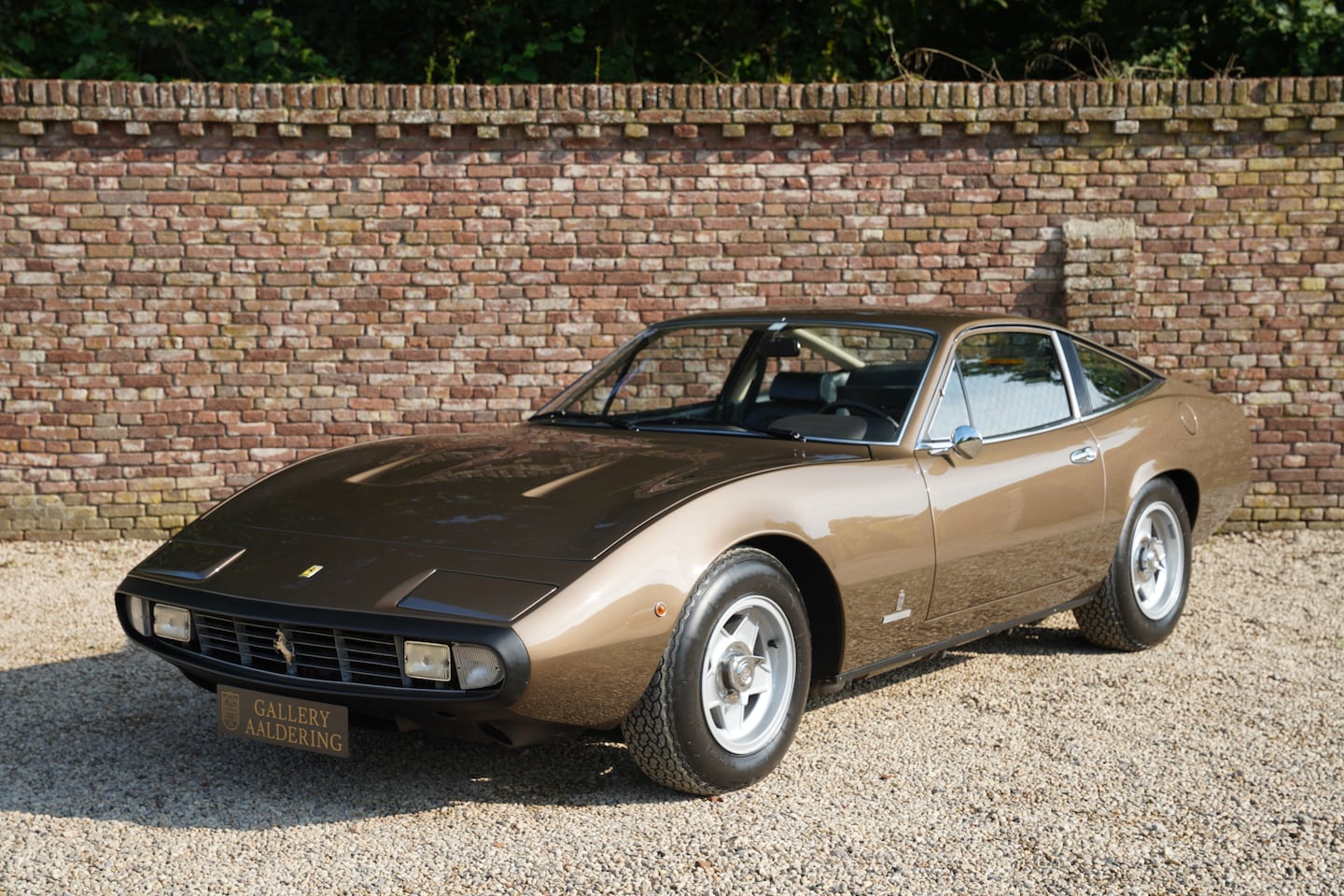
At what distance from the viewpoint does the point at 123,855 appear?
144 inches

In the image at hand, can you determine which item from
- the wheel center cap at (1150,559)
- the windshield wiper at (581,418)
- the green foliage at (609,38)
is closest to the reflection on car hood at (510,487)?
the windshield wiper at (581,418)

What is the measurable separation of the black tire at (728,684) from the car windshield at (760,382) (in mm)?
863

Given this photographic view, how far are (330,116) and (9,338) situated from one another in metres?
2.40

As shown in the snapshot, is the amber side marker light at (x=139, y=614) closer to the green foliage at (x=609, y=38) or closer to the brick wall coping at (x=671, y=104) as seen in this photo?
the brick wall coping at (x=671, y=104)

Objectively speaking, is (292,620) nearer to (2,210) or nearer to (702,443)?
(702,443)

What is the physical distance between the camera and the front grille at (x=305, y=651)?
12.1 feet

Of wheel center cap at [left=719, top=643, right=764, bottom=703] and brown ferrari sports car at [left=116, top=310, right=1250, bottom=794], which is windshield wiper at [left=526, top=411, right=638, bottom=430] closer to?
brown ferrari sports car at [left=116, top=310, right=1250, bottom=794]

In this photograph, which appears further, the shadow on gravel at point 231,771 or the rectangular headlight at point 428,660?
the shadow on gravel at point 231,771

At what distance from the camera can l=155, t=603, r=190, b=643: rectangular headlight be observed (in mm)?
4043

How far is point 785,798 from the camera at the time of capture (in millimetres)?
4125

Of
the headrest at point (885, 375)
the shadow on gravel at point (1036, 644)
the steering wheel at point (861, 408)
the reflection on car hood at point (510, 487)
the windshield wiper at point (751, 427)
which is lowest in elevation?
the shadow on gravel at point (1036, 644)

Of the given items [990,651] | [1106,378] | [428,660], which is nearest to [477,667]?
[428,660]

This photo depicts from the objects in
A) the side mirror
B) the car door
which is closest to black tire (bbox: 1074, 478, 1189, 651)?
the car door

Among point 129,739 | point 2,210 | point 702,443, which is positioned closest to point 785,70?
point 2,210
